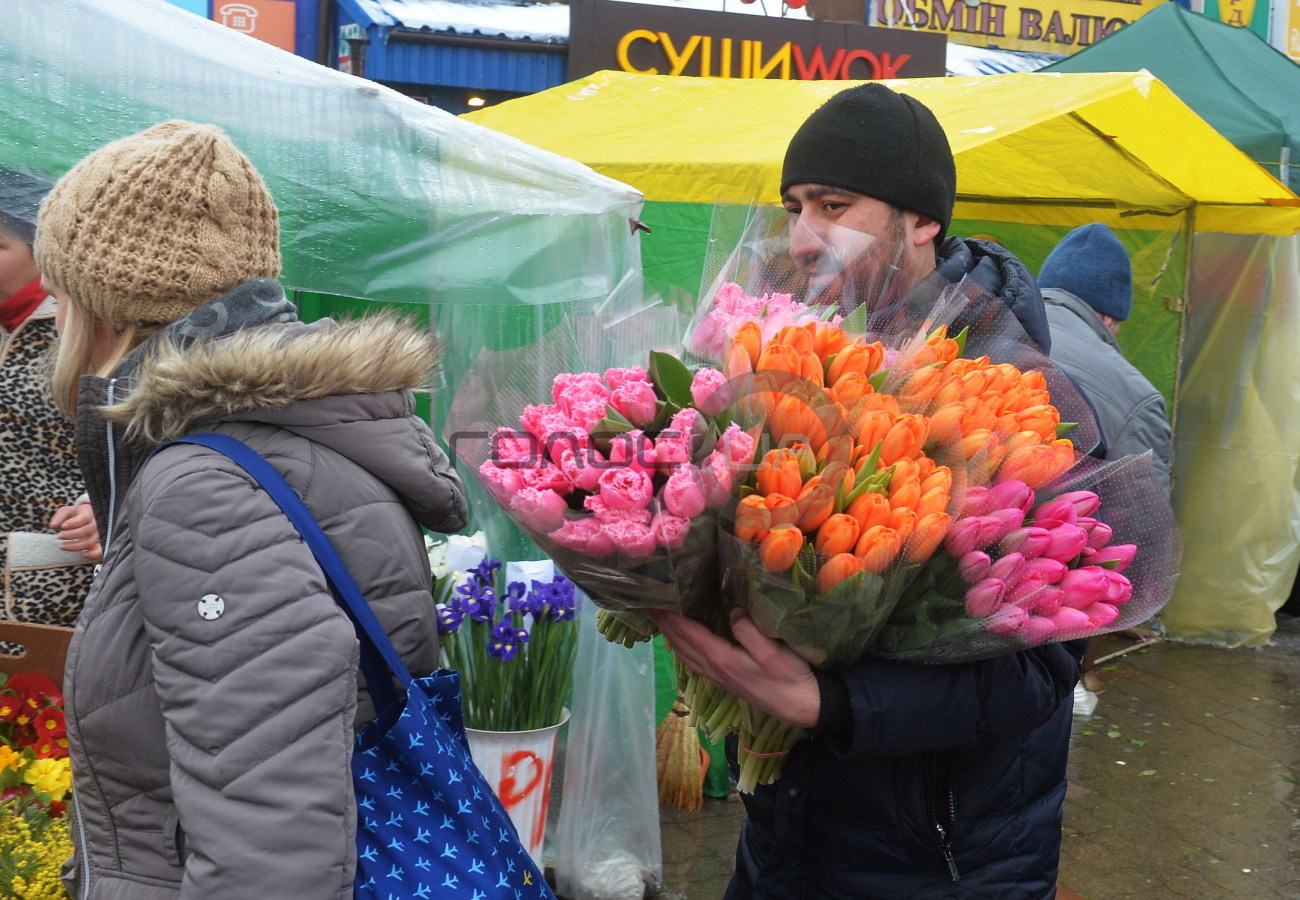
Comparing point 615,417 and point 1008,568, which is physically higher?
point 615,417

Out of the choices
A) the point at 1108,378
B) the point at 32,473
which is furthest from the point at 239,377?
the point at 1108,378

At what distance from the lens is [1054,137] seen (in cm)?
578

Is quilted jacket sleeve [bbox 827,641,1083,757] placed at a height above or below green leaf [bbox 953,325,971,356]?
below

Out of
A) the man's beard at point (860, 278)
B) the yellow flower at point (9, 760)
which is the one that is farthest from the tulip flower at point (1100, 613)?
the yellow flower at point (9, 760)

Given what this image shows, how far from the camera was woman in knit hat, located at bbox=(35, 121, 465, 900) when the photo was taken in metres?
1.20

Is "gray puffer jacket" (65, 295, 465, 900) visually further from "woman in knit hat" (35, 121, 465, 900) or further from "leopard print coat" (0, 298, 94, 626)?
"leopard print coat" (0, 298, 94, 626)

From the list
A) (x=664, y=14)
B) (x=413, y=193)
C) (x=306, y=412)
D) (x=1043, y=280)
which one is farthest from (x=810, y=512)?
(x=664, y=14)

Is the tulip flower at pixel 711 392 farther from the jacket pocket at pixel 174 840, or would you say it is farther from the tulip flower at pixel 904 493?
the jacket pocket at pixel 174 840

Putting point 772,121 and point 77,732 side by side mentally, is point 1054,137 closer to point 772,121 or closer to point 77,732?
point 772,121

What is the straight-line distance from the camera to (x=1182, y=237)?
6527 mm

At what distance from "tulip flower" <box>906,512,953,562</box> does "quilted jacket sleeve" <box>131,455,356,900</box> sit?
0.62m

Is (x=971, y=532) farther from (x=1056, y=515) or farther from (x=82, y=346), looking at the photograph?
(x=82, y=346)

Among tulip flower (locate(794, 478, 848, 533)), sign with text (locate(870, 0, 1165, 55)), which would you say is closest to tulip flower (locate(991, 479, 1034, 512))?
tulip flower (locate(794, 478, 848, 533))

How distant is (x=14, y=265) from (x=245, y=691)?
1.97 metres
